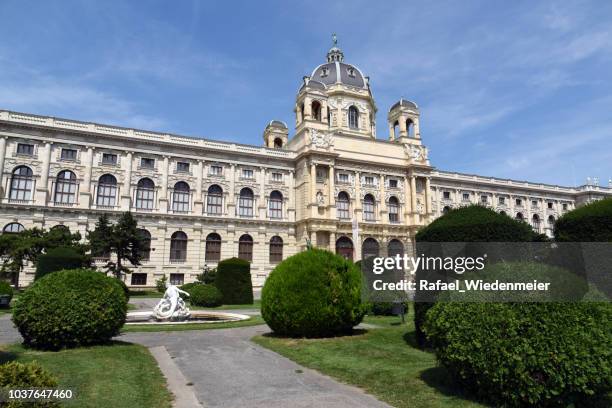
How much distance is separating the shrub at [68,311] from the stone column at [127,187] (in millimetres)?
33982

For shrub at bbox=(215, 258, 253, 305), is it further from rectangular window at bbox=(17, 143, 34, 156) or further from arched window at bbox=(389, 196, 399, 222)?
arched window at bbox=(389, 196, 399, 222)

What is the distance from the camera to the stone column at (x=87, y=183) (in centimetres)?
4256

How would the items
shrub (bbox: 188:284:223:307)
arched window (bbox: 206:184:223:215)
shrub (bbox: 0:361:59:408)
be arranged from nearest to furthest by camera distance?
shrub (bbox: 0:361:59:408) < shrub (bbox: 188:284:223:307) < arched window (bbox: 206:184:223:215)

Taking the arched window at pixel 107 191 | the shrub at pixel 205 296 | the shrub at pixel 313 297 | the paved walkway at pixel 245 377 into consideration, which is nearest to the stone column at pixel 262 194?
the arched window at pixel 107 191

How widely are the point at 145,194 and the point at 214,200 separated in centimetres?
762

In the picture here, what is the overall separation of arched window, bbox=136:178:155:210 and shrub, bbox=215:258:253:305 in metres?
18.1

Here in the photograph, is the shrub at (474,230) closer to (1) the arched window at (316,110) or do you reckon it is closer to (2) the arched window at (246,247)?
(2) the arched window at (246,247)

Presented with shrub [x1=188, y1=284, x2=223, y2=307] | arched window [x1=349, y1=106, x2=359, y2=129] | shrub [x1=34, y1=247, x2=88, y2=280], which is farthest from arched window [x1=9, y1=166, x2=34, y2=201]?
arched window [x1=349, y1=106, x2=359, y2=129]

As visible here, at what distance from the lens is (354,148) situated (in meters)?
55.5

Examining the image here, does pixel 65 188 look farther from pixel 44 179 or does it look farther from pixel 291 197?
pixel 291 197

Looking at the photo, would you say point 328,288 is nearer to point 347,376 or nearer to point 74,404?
point 347,376

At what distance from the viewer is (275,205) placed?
51906 millimetres

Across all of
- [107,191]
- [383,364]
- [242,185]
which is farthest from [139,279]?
[383,364]

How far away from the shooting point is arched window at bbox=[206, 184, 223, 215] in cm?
4850
